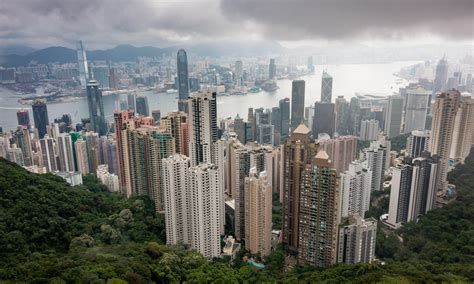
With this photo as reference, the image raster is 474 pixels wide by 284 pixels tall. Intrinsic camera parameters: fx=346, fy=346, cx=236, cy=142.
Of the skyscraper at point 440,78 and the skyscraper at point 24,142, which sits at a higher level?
the skyscraper at point 440,78

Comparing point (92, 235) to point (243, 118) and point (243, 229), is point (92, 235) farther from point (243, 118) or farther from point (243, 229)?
point (243, 118)

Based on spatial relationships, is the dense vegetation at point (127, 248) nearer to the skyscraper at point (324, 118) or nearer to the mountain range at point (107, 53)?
the mountain range at point (107, 53)

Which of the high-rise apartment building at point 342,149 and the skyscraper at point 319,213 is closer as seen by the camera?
the skyscraper at point 319,213

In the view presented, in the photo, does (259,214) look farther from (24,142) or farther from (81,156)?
(24,142)

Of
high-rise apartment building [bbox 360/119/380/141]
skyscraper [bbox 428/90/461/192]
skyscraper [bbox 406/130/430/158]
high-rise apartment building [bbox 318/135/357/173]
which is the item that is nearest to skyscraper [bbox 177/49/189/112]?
high-rise apartment building [bbox 318/135/357/173]

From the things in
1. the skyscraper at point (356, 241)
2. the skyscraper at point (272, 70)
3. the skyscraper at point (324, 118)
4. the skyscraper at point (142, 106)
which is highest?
the skyscraper at point (272, 70)

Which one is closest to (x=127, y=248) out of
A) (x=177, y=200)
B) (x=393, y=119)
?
(x=177, y=200)

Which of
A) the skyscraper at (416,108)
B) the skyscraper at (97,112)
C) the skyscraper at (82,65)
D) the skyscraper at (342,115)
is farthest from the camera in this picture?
the skyscraper at (416,108)

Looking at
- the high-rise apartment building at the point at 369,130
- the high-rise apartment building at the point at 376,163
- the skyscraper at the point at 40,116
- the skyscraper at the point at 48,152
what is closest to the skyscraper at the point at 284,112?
the high-rise apartment building at the point at 369,130
